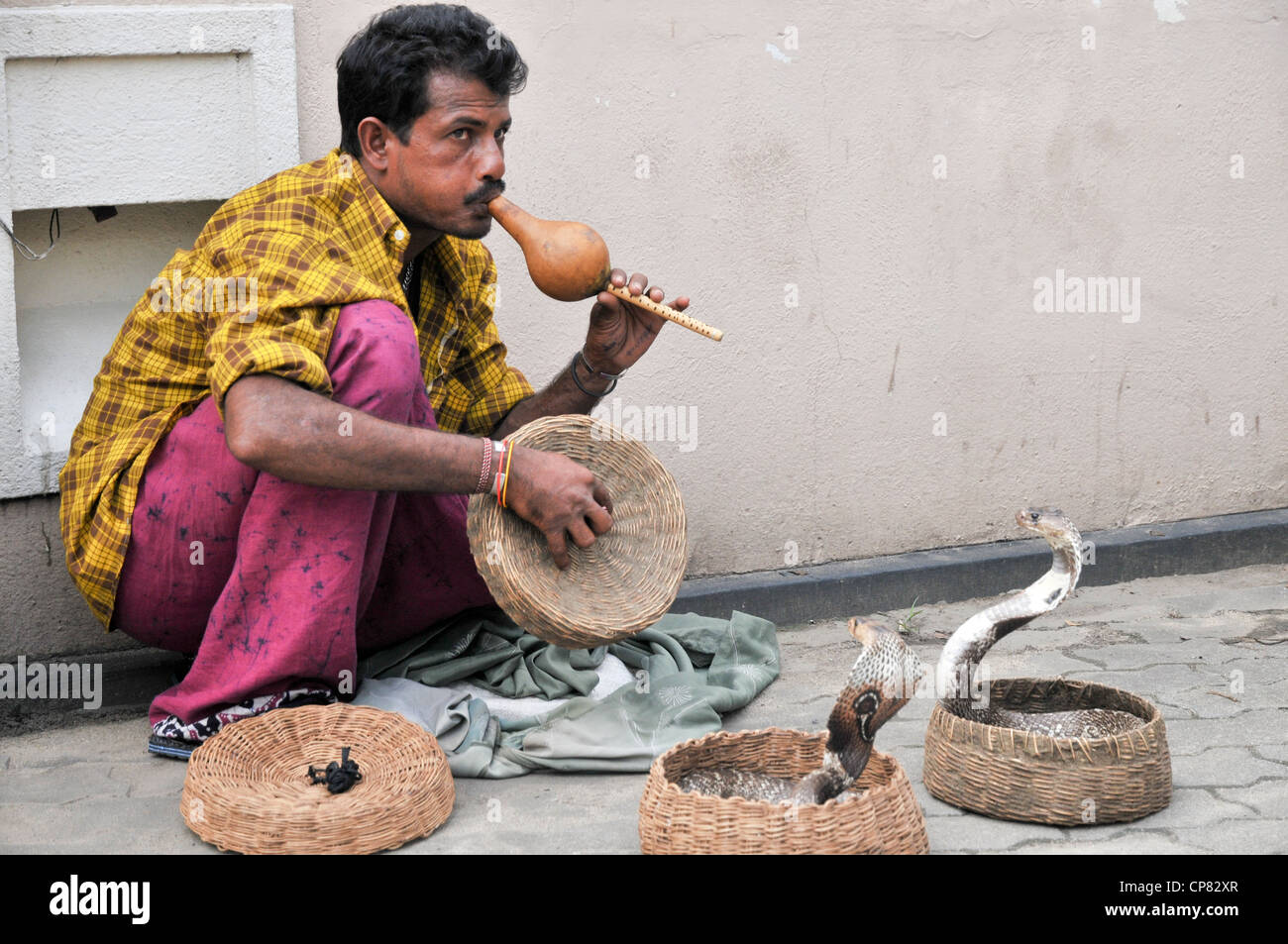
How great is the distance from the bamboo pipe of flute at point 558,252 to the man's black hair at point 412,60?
0.26 metres

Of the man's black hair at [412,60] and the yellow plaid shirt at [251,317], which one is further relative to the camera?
the man's black hair at [412,60]

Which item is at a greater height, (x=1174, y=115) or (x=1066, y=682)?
(x=1174, y=115)

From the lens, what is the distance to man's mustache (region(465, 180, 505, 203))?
10.4ft

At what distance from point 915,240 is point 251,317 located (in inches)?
84.1

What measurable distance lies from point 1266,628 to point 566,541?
2.07 m

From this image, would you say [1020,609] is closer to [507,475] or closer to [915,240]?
[507,475]

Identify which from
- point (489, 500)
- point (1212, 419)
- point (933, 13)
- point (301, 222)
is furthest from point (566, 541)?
point (1212, 419)

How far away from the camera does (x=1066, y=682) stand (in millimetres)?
3096

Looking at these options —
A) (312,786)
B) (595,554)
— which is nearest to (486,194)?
(595,554)

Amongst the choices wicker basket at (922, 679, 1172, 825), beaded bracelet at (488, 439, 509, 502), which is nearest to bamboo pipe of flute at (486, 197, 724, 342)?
beaded bracelet at (488, 439, 509, 502)

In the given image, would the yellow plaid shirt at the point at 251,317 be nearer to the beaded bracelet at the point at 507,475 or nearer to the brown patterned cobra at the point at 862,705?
the beaded bracelet at the point at 507,475

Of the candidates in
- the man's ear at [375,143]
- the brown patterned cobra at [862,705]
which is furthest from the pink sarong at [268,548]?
the brown patterned cobra at [862,705]

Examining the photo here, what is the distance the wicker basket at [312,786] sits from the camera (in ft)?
8.63

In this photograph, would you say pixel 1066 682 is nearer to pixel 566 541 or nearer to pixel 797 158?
pixel 566 541
